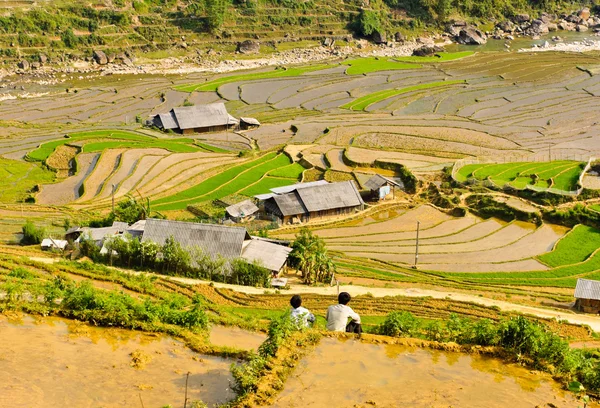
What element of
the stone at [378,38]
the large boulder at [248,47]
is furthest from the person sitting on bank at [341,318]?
the stone at [378,38]

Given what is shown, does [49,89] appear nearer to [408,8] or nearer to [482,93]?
[482,93]

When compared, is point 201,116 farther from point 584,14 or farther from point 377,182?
point 584,14

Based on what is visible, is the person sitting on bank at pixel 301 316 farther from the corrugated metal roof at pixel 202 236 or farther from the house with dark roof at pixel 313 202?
the house with dark roof at pixel 313 202

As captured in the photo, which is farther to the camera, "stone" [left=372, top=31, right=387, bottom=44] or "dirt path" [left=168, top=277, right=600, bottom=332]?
"stone" [left=372, top=31, right=387, bottom=44]

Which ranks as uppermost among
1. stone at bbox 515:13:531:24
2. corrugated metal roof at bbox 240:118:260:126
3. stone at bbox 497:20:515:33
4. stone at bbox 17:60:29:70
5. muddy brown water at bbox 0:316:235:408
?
stone at bbox 515:13:531:24

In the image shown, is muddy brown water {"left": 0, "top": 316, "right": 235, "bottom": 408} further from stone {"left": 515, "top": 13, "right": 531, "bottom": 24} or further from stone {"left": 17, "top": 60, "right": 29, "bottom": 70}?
stone {"left": 515, "top": 13, "right": 531, "bottom": 24}

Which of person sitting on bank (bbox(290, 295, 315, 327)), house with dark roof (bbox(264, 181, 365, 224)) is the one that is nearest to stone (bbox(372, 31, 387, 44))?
house with dark roof (bbox(264, 181, 365, 224))

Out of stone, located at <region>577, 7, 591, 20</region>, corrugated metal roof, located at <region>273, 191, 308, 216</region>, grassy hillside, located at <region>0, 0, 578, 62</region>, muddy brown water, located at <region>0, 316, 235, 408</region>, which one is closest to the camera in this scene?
muddy brown water, located at <region>0, 316, 235, 408</region>
